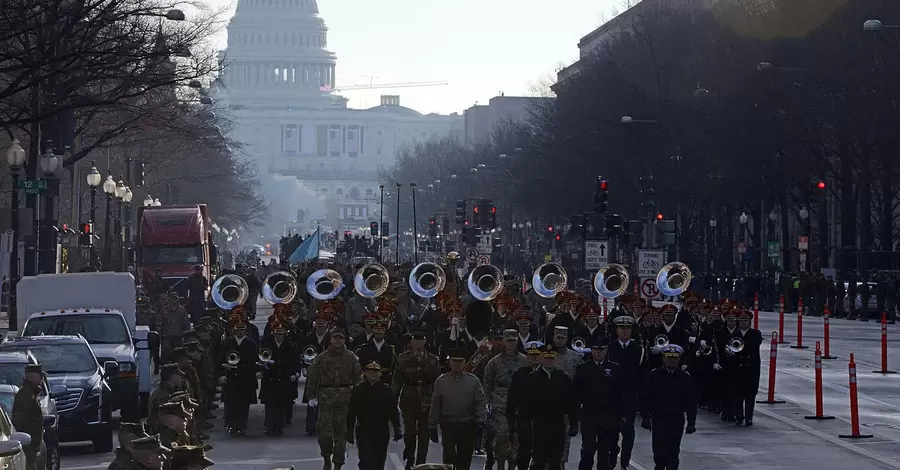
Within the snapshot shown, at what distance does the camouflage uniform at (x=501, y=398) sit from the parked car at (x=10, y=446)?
19.1ft

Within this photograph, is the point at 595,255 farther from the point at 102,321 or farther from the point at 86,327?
the point at 86,327

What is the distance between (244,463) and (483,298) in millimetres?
8009

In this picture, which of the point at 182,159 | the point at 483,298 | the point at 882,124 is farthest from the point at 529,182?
the point at 483,298

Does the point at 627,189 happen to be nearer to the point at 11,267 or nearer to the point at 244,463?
the point at 11,267

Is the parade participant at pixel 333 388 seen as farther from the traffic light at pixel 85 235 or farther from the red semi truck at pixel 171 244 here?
the red semi truck at pixel 171 244

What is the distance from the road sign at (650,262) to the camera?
39.9 meters

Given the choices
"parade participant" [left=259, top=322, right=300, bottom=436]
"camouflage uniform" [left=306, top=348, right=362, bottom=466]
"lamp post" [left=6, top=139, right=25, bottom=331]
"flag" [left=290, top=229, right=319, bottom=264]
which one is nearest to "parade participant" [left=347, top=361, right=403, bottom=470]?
"camouflage uniform" [left=306, top=348, right=362, bottom=466]

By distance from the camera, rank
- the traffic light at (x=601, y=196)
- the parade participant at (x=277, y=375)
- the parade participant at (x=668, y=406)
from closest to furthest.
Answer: the parade participant at (x=668, y=406)
the parade participant at (x=277, y=375)
the traffic light at (x=601, y=196)

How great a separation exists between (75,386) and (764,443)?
8.24m

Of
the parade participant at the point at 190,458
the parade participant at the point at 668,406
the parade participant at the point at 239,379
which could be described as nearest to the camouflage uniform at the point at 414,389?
the parade participant at the point at 668,406

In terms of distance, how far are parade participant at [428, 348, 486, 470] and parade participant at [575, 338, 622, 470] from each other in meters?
1.13

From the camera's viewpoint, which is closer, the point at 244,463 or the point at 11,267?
the point at 244,463

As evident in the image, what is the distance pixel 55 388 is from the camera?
21.7 metres

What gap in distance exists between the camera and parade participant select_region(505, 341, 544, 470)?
1766 centimetres
